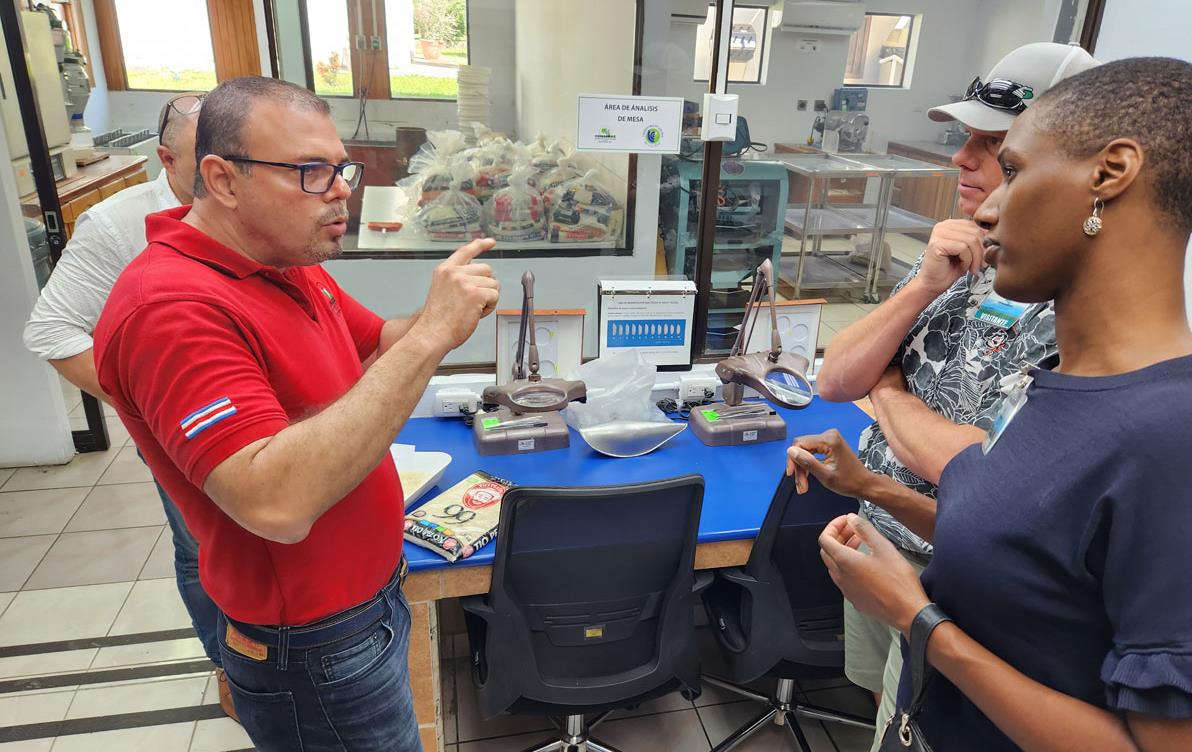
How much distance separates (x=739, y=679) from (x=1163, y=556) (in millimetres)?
1386

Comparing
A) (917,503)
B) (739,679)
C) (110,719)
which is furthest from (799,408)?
(110,719)

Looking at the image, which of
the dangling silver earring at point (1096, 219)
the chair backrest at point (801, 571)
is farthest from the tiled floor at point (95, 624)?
the dangling silver earring at point (1096, 219)

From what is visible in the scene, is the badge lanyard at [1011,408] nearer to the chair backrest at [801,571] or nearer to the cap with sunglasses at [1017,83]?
the cap with sunglasses at [1017,83]

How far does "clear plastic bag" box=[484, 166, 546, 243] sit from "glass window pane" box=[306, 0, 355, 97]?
648 millimetres

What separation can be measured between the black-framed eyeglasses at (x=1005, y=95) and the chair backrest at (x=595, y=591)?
0.91 m

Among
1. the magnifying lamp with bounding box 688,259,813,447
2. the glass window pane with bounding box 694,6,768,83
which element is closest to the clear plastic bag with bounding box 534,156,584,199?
the glass window pane with bounding box 694,6,768,83

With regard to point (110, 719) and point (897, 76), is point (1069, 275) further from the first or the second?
point (897, 76)

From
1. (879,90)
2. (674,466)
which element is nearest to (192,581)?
(674,466)

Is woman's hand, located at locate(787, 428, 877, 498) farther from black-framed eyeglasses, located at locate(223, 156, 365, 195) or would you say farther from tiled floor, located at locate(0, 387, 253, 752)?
tiled floor, located at locate(0, 387, 253, 752)

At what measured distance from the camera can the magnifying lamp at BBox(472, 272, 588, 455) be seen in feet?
6.95

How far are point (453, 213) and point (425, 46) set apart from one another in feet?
1.93

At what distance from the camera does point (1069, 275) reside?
0.76 m

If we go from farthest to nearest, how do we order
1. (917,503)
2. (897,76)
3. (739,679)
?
(897,76)
(739,679)
(917,503)

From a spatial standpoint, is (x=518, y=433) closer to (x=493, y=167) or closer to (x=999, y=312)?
(x=493, y=167)
